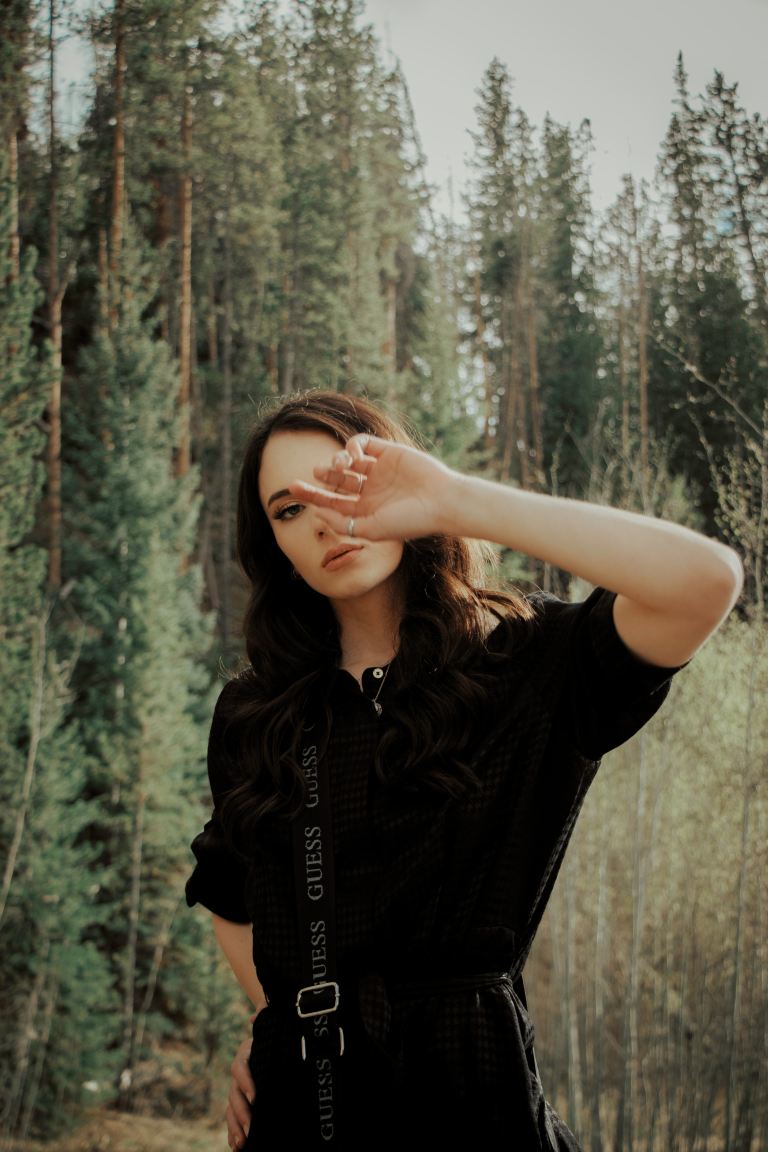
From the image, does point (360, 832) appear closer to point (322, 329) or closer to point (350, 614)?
point (350, 614)

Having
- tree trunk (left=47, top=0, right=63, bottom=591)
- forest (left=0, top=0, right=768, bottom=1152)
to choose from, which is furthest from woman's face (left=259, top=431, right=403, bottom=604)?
tree trunk (left=47, top=0, right=63, bottom=591)

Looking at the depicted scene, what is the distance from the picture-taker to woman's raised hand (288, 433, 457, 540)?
115 centimetres

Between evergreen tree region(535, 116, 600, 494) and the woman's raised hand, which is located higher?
evergreen tree region(535, 116, 600, 494)

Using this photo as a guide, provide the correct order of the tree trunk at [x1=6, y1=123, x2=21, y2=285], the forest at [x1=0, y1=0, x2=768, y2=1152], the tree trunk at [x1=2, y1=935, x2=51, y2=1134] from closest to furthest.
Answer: the forest at [x1=0, y1=0, x2=768, y2=1152] < the tree trunk at [x1=2, y1=935, x2=51, y2=1134] < the tree trunk at [x1=6, y1=123, x2=21, y2=285]

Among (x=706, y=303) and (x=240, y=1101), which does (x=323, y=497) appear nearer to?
(x=240, y=1101)

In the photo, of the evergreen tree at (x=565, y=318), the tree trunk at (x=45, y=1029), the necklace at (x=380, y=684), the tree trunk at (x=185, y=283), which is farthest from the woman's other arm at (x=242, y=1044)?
the evergreen tree at (x=565, y=318)

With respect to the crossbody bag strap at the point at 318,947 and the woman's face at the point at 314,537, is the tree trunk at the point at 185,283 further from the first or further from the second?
the crossbody bag strap at the point at 318,947

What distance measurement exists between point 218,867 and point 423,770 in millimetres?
474

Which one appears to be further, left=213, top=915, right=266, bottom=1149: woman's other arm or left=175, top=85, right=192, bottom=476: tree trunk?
left=175, top=85, right=192, bottom=476: tree trunk

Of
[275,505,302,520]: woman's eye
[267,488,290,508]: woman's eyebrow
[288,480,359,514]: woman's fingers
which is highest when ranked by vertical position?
[267,488,290,508]: woman's eyebrow

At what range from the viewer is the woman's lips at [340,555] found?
4.17 ft

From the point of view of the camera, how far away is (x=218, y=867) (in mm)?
1516

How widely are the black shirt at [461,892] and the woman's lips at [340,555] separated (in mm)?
228

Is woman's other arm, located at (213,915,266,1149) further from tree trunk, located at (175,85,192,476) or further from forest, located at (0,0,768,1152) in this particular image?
tree trunk, located at (175,85,192,476)
